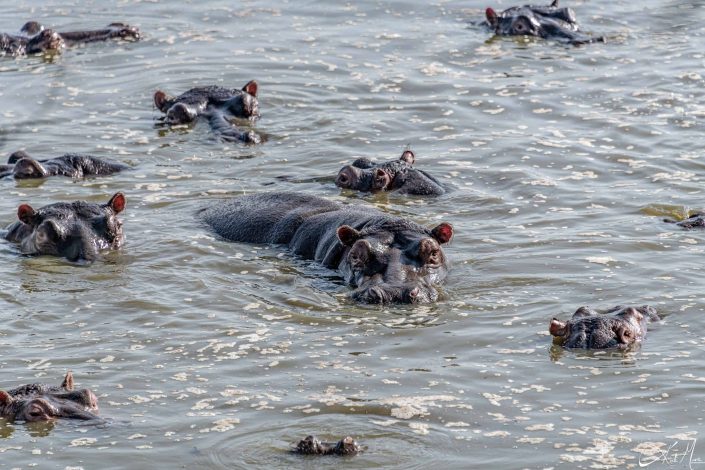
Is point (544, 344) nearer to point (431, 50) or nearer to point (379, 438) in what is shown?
point (379, 438)

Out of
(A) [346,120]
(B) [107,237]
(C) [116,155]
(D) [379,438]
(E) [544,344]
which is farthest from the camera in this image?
(A) [346,120]

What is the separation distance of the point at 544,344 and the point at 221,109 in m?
7.98

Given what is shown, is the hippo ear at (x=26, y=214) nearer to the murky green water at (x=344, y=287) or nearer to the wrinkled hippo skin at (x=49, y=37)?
the murky green water at (x=344, y=287)

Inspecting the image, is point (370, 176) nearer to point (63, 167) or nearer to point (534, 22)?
point (63, 167)

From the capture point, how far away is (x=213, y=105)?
17.6 meters

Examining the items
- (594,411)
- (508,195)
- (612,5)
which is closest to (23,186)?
(508,195)

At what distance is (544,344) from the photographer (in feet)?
34.1

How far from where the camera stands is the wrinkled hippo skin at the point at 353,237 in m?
11.4

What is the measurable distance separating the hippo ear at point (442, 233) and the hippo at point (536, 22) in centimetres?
951

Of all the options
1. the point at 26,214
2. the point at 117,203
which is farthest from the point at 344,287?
the point at 26,214

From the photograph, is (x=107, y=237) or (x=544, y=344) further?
(x=107, y=237)

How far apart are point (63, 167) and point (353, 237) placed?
4525mm

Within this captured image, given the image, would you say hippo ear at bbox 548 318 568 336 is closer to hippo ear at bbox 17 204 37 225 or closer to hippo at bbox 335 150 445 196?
hippo at bbox 335 150 445 196

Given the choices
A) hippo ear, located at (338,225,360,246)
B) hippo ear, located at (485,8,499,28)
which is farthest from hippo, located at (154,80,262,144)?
hippo ear, located at (338,225,360,246)
